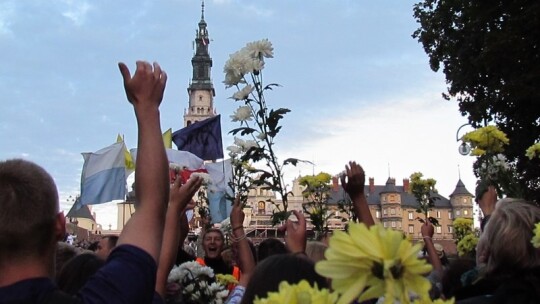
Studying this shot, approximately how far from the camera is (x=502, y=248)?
8.87ft

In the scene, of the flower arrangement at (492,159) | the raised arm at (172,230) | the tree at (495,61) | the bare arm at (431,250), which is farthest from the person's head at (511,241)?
the tree at (495,61)

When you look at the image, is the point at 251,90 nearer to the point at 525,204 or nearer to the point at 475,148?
the point at 475,148

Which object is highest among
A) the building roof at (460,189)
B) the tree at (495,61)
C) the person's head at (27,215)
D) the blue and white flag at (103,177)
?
the building roof at (460,189)

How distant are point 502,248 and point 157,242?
57.2 inches

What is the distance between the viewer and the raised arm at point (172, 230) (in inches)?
117

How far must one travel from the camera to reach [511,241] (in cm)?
270

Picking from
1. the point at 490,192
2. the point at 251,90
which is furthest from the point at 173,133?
the point at 490,192

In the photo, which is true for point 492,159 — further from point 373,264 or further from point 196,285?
point 373,264

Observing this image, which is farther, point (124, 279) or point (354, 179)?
point (354, 179)

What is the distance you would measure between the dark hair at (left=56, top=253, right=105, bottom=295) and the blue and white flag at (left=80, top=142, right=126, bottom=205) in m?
9.81

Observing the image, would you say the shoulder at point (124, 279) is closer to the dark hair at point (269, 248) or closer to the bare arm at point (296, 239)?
the bare arm at point (296, 239)

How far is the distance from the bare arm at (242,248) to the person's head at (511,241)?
1.76 m

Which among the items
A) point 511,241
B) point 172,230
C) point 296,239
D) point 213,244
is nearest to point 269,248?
point 213,244

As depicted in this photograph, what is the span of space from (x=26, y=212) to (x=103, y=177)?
1118 centimetres
